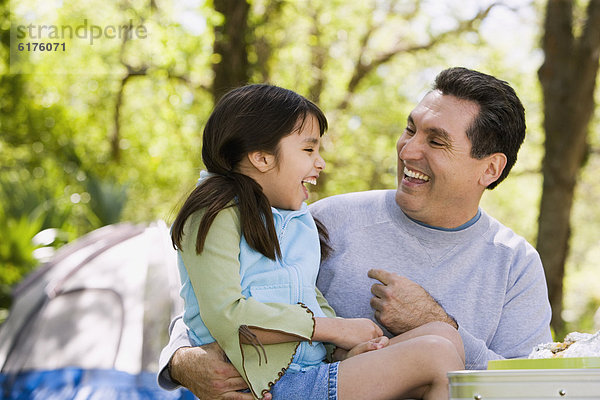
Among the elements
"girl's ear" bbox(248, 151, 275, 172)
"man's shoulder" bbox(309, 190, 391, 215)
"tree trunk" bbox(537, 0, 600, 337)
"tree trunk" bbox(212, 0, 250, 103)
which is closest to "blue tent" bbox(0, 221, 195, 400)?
"tree trunk" bbox(212, 0, 250, 103)

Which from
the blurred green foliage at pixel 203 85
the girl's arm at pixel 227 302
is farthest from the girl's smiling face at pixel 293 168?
the blurred green foliage at pixel 203 85

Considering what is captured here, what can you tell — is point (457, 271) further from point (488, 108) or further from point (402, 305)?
point (488, 108)

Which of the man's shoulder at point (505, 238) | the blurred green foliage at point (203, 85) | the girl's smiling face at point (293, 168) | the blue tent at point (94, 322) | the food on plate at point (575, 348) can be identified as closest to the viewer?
the food on plate at point (575, 348)

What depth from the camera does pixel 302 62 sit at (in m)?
14.6

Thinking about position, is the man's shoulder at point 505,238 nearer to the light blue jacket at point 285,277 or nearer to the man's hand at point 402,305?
the man's hand at point 402,305

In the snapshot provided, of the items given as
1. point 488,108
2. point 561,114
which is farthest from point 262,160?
point 561,114

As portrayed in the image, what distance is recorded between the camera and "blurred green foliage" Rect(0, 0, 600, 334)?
459 inches

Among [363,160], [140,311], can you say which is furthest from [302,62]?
[140,311]

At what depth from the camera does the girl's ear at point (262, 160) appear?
88.7 inches

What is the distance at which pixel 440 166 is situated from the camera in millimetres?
2674

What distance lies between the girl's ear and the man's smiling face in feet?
2.10

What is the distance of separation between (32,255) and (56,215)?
680mm

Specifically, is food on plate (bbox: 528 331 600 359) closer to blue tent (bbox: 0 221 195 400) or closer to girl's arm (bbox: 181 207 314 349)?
girl's arm (bbox: 181 207 314 349)

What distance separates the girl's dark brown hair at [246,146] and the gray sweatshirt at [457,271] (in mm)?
504
